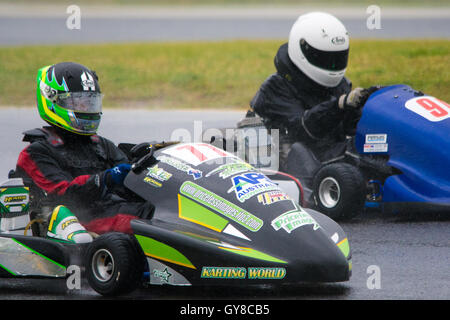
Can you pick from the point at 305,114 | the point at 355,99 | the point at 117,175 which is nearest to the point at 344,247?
the point at 117,175

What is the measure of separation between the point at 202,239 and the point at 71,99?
148cm

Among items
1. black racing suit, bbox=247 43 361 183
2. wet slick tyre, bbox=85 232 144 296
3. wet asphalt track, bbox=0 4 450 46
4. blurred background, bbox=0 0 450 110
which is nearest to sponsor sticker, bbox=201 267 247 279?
wet slick tyre, bbox=85 232 144 296

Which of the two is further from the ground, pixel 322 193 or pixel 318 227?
pixel 318 227

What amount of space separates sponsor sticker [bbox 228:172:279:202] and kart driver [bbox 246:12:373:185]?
2.22 metres

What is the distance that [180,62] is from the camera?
51.9 feet

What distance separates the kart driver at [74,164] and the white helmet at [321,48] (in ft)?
7.77

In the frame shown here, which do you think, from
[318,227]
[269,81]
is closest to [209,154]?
[318,227]

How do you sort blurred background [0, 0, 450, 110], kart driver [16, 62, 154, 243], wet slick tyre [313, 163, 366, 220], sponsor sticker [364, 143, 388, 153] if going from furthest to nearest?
blurred background [0, 0, 450, 110] → sponsor sticker [364, 143, 388, 153] → wet slick tyre [313, 163, 366, 220] → kart driver [16, 62, 154, 243]

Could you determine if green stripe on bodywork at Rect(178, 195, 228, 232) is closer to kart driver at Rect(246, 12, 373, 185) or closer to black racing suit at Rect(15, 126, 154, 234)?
black racing suit at Rect(15, 126, 154, 234)

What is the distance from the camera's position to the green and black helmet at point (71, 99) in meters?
5.49

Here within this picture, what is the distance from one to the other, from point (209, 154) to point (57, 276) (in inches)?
43.4

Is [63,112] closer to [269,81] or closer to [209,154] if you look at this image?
[209,154]

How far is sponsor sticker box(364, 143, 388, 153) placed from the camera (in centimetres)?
690
